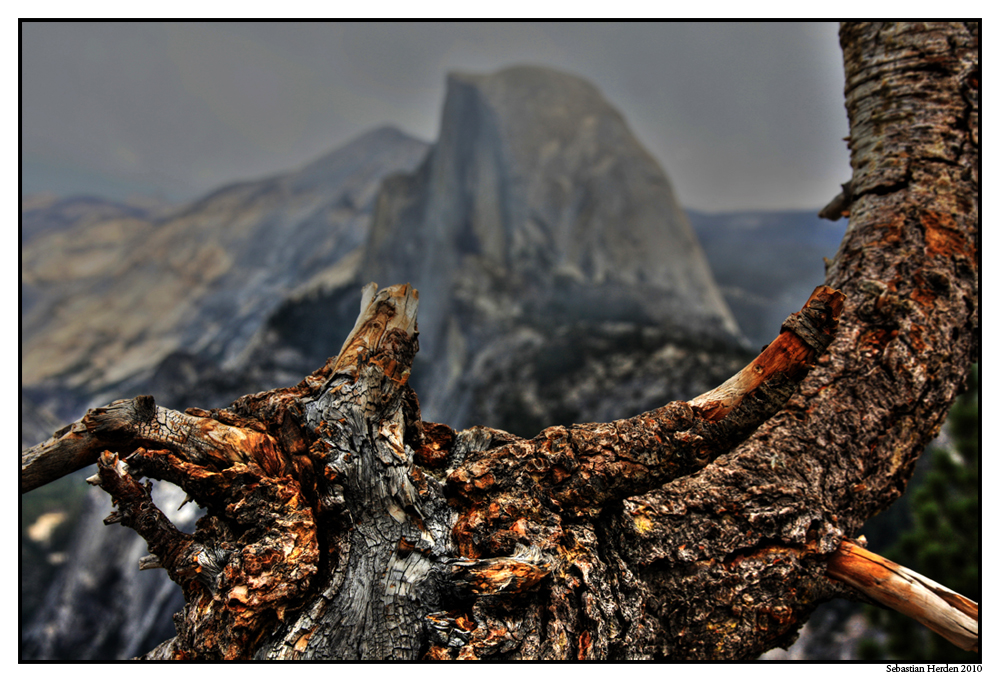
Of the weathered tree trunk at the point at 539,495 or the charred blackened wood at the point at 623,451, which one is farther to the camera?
the charred blackened wood at the point at 623,451

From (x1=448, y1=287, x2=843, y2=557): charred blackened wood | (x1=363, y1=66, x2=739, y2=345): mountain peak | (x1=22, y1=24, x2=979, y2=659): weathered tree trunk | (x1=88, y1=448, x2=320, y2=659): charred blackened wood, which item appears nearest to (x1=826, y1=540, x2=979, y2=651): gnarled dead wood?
(x1=22, y1=24, x2=979, y2=659): weathered tree trunk

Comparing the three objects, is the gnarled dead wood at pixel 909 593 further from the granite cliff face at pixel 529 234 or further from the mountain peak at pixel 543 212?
the mountain peak at pixel 543 212

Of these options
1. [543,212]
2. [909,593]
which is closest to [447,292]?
[543,212]

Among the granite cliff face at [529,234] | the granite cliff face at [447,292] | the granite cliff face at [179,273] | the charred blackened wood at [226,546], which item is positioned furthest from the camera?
the granite cliff face at [179,273]

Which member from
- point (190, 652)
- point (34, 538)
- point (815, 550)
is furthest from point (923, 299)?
point (34, 538)

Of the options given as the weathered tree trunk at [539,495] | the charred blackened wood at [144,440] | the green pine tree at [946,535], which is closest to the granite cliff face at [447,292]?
the green pine tree at [946,535]

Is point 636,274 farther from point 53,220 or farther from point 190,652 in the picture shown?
point 53,220
